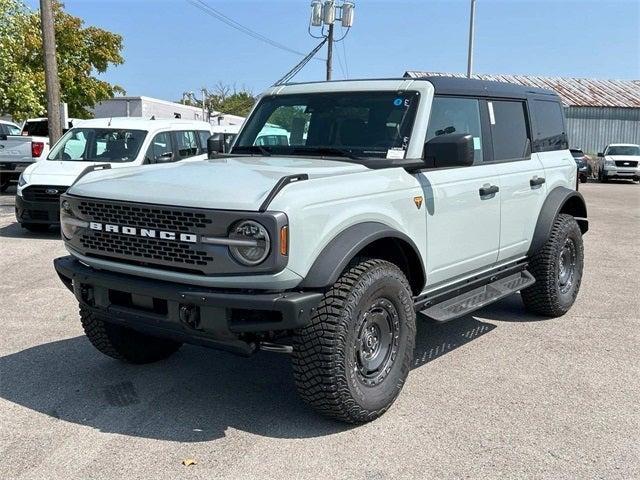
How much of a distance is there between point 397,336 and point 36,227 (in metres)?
8.48

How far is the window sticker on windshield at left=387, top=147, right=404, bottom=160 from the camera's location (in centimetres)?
420

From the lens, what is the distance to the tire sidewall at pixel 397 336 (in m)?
3.49

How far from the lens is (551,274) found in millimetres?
5715

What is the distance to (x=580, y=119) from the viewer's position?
3550 centimetres

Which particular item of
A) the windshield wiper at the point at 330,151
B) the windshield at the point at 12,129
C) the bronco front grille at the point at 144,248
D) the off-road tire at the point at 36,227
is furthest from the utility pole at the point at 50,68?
the bronco front grille at the point at 144,248

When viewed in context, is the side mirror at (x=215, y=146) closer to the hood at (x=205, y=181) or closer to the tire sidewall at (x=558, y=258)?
the hood at (x=205, y=181)

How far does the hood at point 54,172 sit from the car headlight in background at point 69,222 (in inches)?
239

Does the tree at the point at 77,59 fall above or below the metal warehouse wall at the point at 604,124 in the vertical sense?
above

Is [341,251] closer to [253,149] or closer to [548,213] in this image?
[253,149]

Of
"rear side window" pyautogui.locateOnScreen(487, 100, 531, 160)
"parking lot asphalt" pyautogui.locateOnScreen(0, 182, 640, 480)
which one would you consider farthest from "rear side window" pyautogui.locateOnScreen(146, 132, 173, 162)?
"rear side window" pyautogui.locateOnScreen(487, 100, 531, 160)

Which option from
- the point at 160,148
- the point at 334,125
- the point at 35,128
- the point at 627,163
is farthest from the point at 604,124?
the point at 334,125

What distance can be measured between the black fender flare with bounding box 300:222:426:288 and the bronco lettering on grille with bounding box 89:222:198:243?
63cm

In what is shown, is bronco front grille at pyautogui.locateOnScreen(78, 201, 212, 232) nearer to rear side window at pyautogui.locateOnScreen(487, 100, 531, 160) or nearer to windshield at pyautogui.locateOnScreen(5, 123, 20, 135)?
rear side window at pyautogui.locateOnScreen(487, 100, 531, 160)

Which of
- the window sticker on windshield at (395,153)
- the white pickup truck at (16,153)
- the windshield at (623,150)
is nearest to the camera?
the window sticker on windshield at (395,153)
